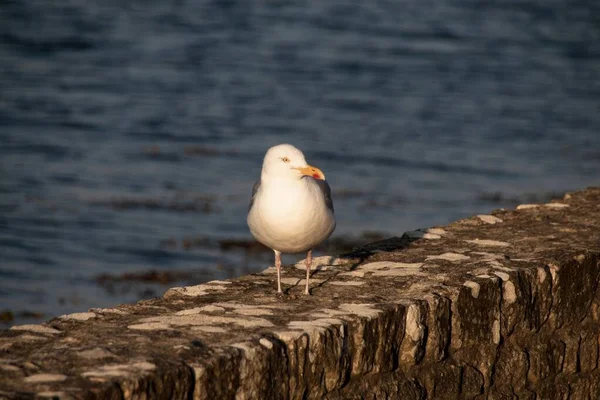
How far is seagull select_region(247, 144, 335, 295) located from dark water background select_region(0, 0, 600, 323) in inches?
199

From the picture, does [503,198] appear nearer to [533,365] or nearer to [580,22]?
[533,365]

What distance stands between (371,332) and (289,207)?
0.75 metres

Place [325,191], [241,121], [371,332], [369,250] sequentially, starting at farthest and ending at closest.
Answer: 1. [241,121]
2. [369,250]
3. [325,191]
4. [371,332]

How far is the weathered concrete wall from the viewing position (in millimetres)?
3842

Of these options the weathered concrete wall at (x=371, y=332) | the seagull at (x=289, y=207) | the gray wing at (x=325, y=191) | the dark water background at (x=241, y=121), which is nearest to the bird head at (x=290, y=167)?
the seagull at (x=289, y=207)

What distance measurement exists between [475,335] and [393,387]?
1.91ft

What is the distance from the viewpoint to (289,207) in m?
4.94

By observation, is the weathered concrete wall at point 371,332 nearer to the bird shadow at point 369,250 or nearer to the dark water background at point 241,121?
the bird shadow at point 369,250

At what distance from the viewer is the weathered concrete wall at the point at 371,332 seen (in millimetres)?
3842

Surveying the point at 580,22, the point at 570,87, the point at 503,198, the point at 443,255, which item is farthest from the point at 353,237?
the point at 580,22

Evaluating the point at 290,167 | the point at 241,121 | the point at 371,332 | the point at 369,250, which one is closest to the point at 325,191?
the point at 290,167

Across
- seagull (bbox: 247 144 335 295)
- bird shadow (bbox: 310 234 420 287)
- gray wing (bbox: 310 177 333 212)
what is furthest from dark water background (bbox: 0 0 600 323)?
seagull (bbox: 247 144 335 295)

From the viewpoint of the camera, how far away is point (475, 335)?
16.3 ft

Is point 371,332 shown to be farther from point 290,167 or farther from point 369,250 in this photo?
point 369,250
